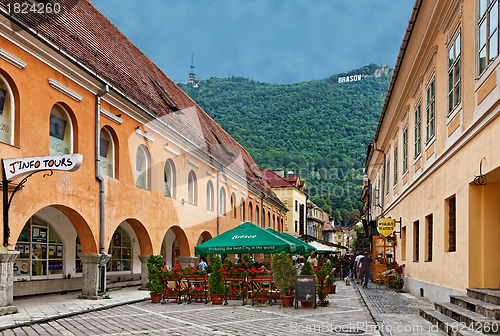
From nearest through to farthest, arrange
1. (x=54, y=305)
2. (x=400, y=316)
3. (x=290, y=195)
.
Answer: (x=400, y=316) < (x=54, y=305) < (x=290, y=195)

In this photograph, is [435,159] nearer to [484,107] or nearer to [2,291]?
[484,107]

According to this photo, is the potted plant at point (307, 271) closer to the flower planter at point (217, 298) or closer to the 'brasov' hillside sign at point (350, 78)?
the flower planter at point (217, 298)

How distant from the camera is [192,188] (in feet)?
82.1

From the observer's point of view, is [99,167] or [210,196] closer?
[99,167]

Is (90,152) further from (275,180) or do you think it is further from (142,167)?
(275,180)

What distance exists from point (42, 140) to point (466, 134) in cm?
1025

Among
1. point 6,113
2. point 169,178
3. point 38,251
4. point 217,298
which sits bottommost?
point 217,298

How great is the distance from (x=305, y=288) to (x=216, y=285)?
298 centimetres

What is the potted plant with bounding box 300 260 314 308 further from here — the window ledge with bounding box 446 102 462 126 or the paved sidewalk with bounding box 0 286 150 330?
the window ledge with bounding box 446 102 462 126

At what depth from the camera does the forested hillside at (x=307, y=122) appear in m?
72.0

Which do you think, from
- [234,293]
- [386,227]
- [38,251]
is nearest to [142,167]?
[38,251]

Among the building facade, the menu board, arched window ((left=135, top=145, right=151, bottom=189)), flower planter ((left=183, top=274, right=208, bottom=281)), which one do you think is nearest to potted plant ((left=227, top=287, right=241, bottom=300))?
flower planter ((left=183, top=274, right=208, bottom=281))

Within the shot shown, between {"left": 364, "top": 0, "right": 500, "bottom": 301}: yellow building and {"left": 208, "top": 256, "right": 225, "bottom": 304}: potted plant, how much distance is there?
6036mm

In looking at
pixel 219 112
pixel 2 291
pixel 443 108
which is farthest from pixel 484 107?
pixel 219 112
